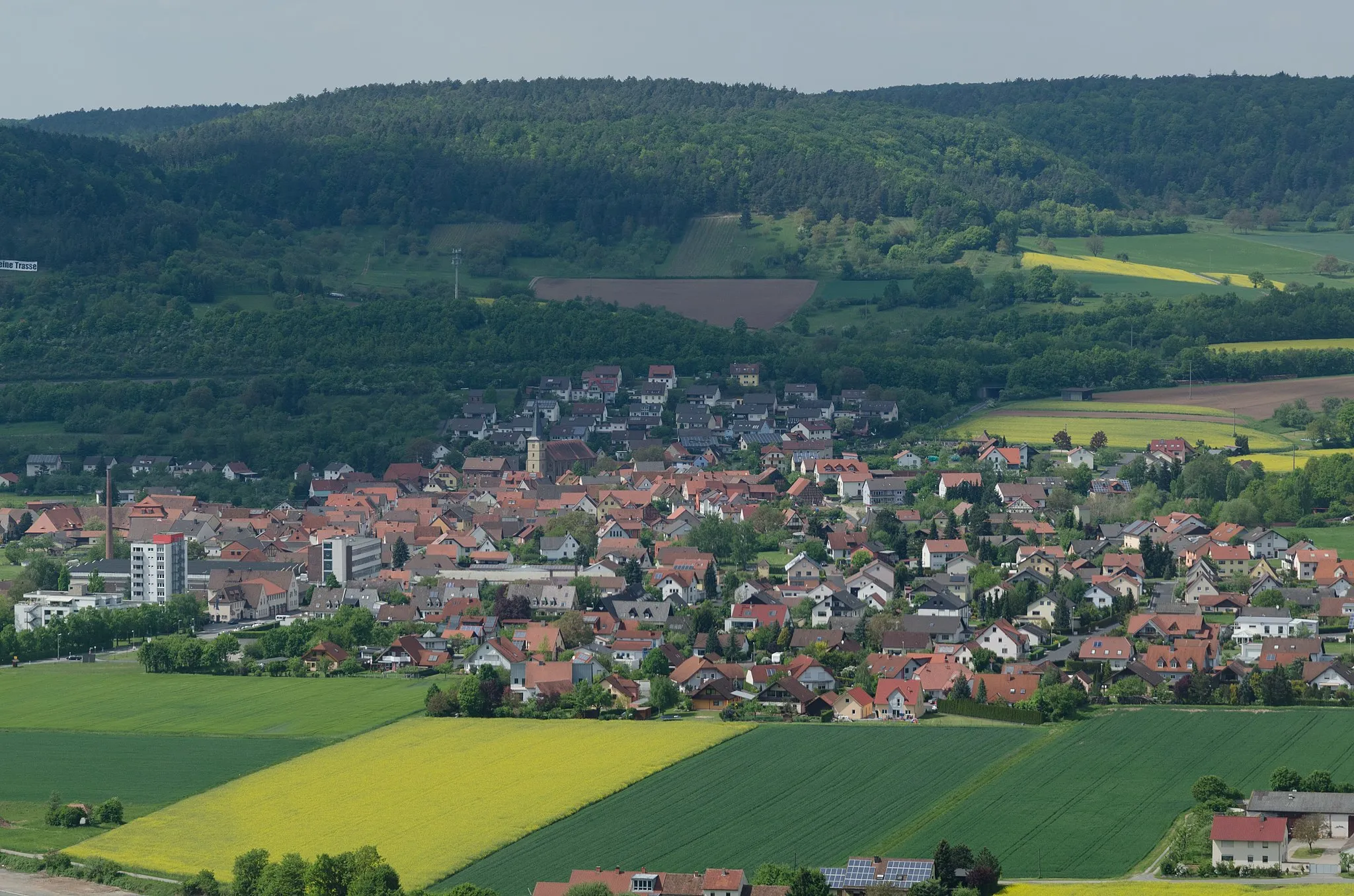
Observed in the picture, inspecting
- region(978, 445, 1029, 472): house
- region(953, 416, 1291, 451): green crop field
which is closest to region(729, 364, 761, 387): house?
region(953, 416, 1291, 451): green crop field

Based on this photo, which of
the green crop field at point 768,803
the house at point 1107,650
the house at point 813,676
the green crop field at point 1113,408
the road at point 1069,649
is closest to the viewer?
the green crop field at point 768,803

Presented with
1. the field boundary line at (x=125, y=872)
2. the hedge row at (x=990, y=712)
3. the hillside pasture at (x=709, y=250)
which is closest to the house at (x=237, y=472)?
the hillside pasture at (x=709, y=250)

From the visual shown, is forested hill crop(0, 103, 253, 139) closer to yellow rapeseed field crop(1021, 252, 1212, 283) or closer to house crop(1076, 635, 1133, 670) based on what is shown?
yellow rapeseed field crop(1021, 252, 1212, 283)

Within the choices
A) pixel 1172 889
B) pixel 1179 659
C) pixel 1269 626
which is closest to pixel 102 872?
pixel 1172 889

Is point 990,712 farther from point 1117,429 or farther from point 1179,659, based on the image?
point 1117,429

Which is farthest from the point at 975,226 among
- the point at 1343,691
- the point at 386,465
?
A: the point at 1343,691

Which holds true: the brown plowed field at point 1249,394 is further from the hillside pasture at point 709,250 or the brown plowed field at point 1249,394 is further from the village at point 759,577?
the hillside pasture at point 709,250
